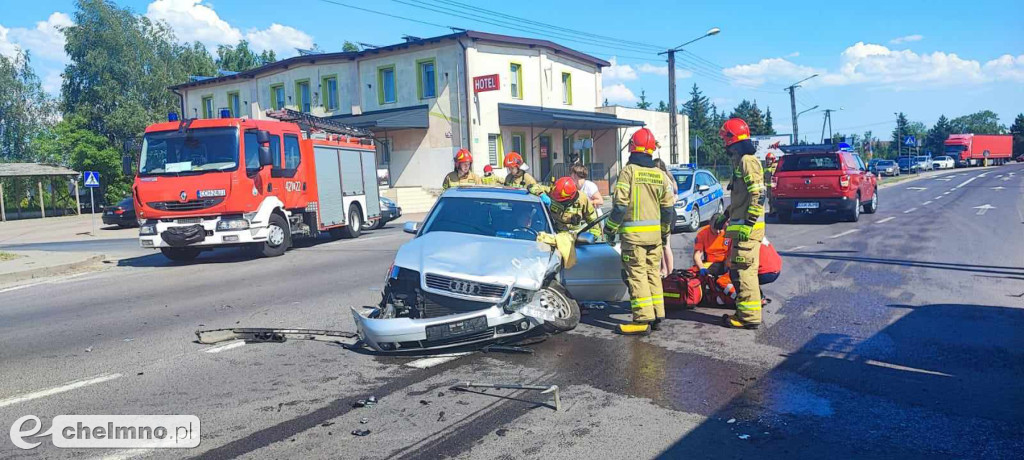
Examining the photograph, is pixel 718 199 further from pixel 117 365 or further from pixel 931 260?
pixel 117 365

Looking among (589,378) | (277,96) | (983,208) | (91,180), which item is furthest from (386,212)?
(277,96)

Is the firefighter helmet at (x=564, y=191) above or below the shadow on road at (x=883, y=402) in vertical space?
above

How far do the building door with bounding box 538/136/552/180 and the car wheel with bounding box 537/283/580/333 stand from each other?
31404 mm

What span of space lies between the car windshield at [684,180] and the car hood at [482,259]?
10843 mm

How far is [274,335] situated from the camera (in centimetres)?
661

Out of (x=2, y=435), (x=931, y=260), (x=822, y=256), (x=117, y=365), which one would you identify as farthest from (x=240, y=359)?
(x=931, y=260)

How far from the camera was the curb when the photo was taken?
470 inches

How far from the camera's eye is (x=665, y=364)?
5562 mm

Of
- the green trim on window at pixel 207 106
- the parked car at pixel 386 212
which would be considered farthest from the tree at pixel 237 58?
the parked car at pixel 386 212

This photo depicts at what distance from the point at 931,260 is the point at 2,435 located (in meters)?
11.9

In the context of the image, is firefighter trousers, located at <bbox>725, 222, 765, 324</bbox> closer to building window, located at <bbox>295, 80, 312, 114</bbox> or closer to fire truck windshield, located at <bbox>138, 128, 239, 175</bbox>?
fire truck windshield, located at <bbox>138, 128, 239, 175</bbox>

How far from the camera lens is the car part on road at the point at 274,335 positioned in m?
6.53

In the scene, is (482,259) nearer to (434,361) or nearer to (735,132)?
(434,361)

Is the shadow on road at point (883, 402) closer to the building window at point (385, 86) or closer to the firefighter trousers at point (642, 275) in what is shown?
the firefighter trousers at point (642, 275)
